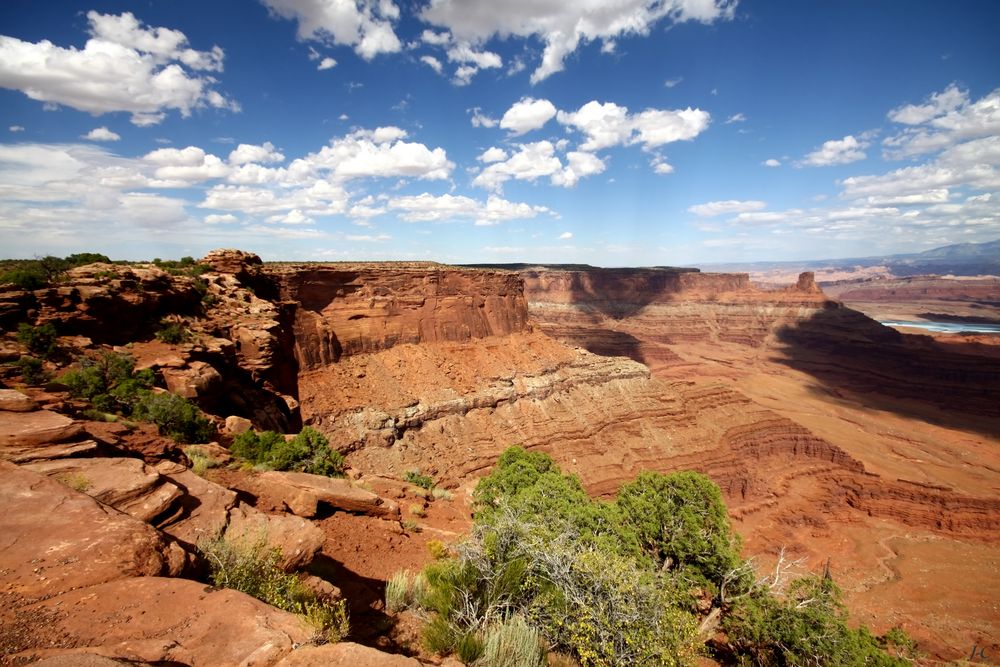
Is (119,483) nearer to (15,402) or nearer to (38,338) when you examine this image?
(15,402)

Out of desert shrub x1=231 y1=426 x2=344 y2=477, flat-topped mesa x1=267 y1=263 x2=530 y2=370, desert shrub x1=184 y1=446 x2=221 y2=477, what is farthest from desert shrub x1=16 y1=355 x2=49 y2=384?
flat-topped mesa x1=267 y1=263 x2=530 y2=370

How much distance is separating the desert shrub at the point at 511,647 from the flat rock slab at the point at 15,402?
9.25m

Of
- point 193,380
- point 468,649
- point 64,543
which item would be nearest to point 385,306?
point 193,380

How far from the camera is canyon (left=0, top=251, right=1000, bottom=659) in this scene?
49.9 ft

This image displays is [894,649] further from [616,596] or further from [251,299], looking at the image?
[251,299]

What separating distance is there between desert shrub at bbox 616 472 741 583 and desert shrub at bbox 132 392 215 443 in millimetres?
13972

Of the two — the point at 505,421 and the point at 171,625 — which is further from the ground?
the point at 171,625

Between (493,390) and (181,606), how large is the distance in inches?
1111

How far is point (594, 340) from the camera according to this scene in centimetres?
7812

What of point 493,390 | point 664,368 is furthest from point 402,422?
point 664,368

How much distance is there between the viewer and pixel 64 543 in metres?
4.55

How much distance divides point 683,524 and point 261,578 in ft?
43.6

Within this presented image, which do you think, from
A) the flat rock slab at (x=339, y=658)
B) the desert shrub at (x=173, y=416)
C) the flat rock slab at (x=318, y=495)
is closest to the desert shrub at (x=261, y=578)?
the flat rock slab at (x=339, y=658)

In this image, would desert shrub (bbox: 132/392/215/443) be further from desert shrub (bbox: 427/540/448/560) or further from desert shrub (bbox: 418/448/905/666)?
desert shrub (bbox: 418/448/905/666)
